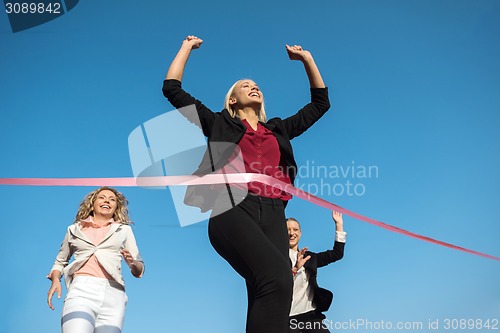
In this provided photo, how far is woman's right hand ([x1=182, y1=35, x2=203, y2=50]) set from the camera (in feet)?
11.8

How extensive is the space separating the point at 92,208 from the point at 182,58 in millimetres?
2224

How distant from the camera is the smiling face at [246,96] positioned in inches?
145

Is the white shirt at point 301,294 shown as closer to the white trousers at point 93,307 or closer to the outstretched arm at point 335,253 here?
the outstretched arm at point 335,253

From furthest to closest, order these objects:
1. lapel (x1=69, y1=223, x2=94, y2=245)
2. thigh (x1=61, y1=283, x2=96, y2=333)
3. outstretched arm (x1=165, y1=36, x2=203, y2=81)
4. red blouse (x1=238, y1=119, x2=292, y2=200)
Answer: lapel (x1=69, y1=223, x2=94, y2=245) < thigh (x1=61, y1=283, x2=96, y2=333) < outstretched arm (x1=165, y1=36, x2=203, y2=81) < red blouse (x1=238, y1=119, x2=292, y2=200)

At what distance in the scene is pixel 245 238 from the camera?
Answer: 9.53 ft

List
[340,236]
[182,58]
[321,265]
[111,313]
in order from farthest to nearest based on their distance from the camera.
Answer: [340,236] < [321,265] < [111,313] < [182,58]

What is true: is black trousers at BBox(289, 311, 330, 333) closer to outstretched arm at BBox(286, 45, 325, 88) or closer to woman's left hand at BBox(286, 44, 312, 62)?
outstretched arm at BBox(286, 45, 325, 88)

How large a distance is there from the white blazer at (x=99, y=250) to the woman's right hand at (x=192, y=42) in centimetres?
207

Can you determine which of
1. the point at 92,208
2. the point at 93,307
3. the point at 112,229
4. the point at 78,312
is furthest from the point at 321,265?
the point at 78,312

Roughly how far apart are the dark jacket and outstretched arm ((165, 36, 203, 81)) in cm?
5

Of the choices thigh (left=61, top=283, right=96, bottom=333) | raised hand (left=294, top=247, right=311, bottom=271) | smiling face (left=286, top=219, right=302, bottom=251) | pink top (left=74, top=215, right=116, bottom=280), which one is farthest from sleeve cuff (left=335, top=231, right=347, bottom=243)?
thigh (left=61, top=283, right=96, bottom=333)

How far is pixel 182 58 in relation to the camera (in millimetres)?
3502

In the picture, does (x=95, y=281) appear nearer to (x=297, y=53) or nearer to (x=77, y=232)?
(x=77, y=232)

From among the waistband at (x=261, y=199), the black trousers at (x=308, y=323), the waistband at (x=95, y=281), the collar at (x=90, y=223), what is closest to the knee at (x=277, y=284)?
the waistband at (x=261, y=199)
